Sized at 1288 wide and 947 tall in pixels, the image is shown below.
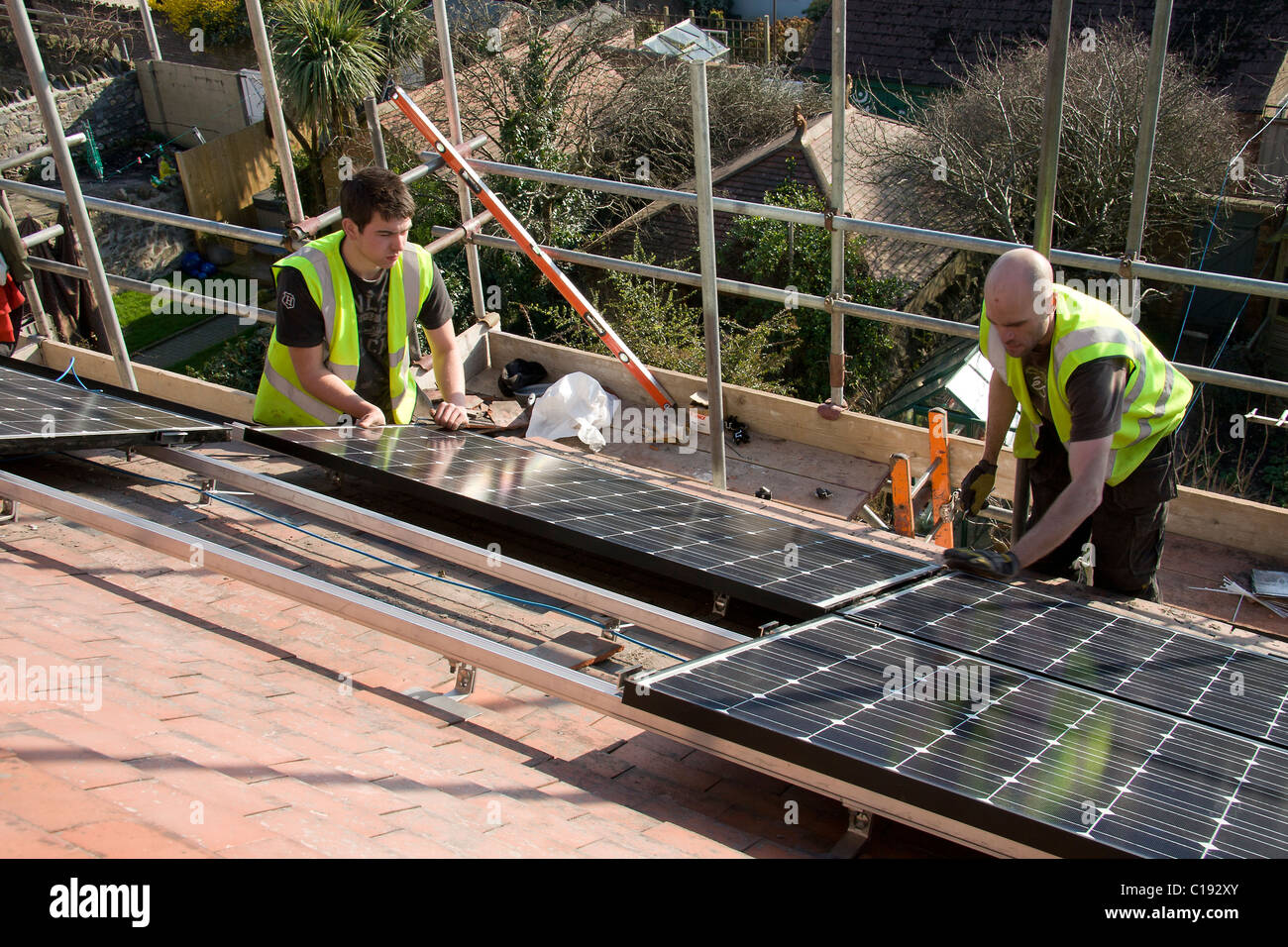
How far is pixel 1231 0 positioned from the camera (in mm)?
24656

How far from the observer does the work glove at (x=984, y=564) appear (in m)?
4.50

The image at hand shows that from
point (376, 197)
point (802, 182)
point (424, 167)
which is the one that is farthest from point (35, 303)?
point (802, 182)

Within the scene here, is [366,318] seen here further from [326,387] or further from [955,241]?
→ [955,241]

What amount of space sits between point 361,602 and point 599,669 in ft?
3.23

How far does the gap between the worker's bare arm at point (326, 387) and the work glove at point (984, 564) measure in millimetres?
3095

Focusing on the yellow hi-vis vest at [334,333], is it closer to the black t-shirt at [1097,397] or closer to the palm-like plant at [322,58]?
the black t-shirt at [1097,397]

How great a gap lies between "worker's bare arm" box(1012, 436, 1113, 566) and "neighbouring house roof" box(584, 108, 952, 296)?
1738 cm

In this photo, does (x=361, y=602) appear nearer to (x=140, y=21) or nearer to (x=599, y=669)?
(x=599, y=669)

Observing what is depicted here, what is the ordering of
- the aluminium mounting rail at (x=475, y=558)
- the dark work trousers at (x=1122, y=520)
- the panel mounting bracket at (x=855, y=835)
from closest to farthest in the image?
the panel mounting bracket at (x=855, y=835), the aluminium mounting rail at (x=475, y=558), the dark work trousers at (x=1122, y=520)

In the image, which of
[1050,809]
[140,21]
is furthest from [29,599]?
[140,21]

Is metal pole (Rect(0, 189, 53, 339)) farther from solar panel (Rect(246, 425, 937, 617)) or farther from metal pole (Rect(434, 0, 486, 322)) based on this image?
solar panel (Rect(246, 425, 937, 617))

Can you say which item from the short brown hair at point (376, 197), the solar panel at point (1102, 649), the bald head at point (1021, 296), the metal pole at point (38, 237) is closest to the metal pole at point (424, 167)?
the short brown hair at point (376, 197)

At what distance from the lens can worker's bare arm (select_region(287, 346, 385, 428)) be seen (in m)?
5.54

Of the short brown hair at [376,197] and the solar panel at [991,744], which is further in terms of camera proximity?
the short brown hair at [376,197]
